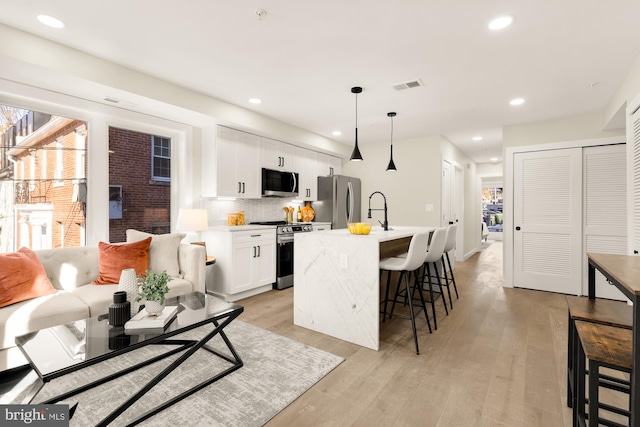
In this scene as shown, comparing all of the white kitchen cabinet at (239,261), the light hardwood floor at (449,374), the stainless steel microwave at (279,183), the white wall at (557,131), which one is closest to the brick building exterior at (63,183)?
the white kitchen cabinet at (239,261)

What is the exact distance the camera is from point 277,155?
501cm

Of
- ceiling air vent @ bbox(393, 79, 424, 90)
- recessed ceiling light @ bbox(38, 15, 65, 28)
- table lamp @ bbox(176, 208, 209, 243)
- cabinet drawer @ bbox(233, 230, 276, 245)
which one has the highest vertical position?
recessed ceiling light @ bbox(38, 15, 65, 28)

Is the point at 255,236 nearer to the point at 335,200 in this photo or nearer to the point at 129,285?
the point at 335,200

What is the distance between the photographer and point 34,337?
1.75 m

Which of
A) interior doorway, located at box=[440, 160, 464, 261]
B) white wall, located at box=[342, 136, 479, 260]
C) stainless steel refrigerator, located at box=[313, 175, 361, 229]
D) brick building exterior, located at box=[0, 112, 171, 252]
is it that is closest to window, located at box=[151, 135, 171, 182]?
brick building exterior, located at box=[0, 112, 171, 252]

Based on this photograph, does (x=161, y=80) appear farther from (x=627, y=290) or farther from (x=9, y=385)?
(x=627, y=290)

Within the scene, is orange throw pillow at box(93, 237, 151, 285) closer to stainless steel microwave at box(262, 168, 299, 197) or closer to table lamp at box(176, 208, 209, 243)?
table lamp at box(176, 208, 209, 243)

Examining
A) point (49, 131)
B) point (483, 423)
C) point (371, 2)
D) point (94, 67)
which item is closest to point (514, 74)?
point (371, 2)

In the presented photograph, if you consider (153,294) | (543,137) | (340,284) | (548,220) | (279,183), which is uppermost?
(543,137)

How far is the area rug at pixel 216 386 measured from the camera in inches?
68.9

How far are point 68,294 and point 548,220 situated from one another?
18.9ft

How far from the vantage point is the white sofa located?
6.76 feet

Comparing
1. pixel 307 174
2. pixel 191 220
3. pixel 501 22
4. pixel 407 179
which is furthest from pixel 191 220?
pixel 407 179

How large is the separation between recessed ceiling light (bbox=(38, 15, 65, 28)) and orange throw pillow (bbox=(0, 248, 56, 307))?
177 cm
